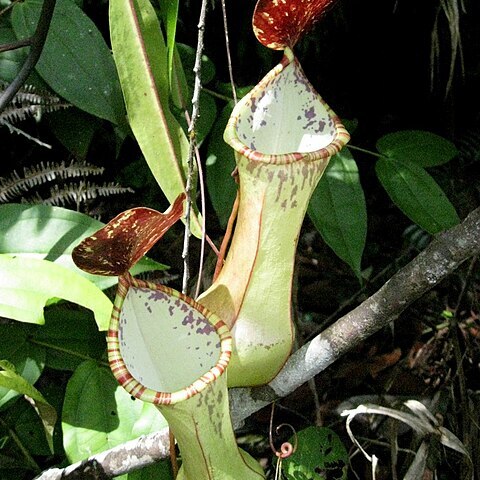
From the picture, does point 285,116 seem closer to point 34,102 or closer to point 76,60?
point 76,60

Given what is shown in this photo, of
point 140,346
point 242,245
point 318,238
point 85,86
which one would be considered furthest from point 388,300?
point 318,238

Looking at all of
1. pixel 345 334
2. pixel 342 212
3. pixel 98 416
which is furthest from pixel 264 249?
pixel 98 416

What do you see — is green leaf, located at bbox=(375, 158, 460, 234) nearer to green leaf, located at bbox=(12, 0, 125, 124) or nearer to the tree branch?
the tree branch

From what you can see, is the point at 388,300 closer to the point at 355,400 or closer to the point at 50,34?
the point at 50,34

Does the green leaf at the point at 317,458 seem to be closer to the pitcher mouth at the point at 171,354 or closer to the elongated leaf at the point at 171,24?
the pitcher mouth at the point at 171,354

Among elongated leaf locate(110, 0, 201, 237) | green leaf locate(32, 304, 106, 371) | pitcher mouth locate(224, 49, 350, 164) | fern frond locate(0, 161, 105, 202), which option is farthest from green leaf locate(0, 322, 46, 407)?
pitcher mouth locate(224, 49, 350, 164)

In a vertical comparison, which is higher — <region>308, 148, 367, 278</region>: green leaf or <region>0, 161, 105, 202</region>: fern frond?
<region>0, 161, 105, 202</region>: fern frond

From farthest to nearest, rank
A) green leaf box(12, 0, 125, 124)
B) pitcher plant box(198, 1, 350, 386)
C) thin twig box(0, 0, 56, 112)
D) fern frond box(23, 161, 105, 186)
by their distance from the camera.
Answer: fern frond box(23, 161, 105, 186), green leaf box(12, 0, 125, 124), thin twig box(0, 0, 56, 112), pitcher plant box(198, 1, 350, 386)
